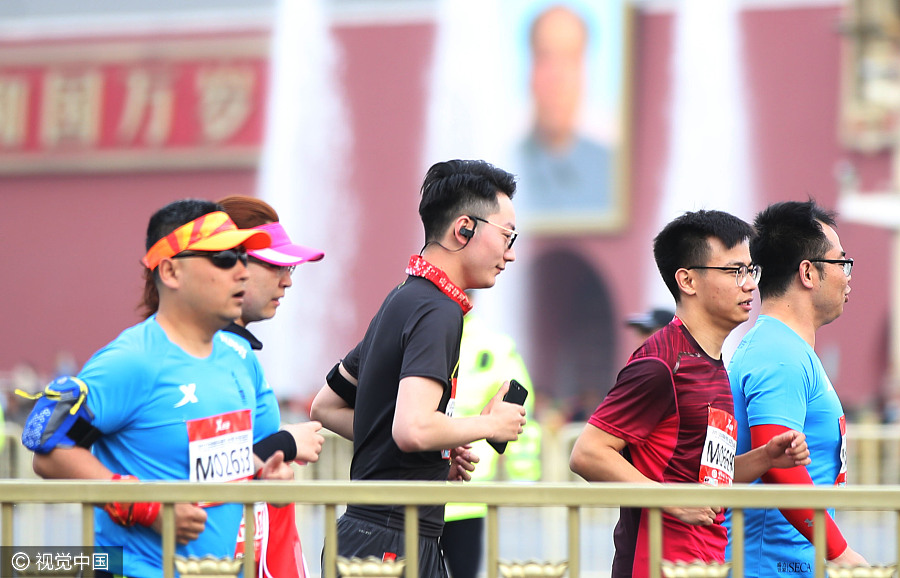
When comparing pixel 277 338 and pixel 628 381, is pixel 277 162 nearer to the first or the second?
pixel 277 338

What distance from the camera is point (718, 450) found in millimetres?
2904

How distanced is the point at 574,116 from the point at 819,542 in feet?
58.3

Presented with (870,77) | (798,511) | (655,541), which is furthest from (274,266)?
(870,77)

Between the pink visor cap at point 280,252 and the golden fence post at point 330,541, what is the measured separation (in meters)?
0.95

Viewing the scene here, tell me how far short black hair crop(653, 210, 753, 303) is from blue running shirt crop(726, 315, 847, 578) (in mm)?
287

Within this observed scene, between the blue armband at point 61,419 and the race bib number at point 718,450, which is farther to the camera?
the race bib number at point 718,450

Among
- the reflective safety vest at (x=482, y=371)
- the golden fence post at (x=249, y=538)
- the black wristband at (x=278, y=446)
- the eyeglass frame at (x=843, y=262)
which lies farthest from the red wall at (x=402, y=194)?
the golden fence post at (x=249, y=538)

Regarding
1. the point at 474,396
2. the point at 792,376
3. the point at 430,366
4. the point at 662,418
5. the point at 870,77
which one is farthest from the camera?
the point at 870,77

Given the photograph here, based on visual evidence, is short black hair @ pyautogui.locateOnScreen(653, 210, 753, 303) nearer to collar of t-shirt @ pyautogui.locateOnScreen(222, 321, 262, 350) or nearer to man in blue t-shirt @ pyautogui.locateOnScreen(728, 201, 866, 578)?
man in blue t-shirt @ pyautogui.locateOnScreen(728, 201, 866, 578)

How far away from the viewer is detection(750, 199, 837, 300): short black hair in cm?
322

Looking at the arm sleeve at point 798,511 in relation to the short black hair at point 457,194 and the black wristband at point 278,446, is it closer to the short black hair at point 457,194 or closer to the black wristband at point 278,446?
the short black hair at point 457,194

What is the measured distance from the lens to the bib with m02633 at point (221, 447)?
2.71 meters

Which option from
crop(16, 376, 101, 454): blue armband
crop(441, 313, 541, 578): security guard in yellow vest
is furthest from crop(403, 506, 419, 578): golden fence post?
crop(441, 313, 541, 578): security guard in yellow vest

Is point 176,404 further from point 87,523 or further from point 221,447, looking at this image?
point 87,523
